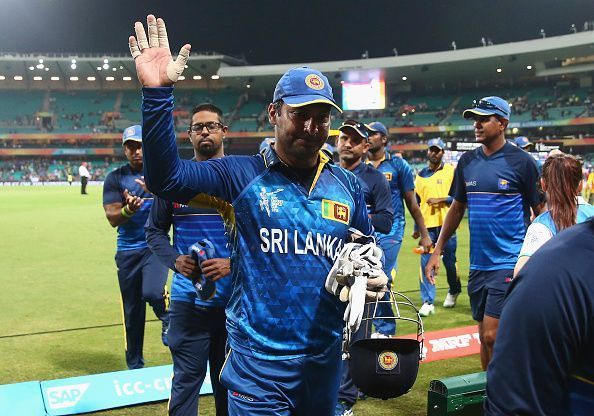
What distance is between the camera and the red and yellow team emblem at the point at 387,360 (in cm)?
247

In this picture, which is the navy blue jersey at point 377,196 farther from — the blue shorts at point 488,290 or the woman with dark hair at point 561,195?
the woman with dark hair at point 561,195

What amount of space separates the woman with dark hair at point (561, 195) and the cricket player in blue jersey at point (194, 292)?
190 cm

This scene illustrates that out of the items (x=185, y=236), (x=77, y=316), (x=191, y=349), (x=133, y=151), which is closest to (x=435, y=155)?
(x=133, y=151)

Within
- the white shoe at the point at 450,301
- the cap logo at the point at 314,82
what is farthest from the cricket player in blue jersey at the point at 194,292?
the white shoe at the point at 450,301

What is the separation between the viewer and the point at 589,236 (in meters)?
1.33

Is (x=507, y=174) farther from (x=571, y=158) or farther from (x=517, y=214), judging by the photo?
(x=571, y=158)

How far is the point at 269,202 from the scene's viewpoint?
8.41 ft

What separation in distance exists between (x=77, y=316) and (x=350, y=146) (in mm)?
4862

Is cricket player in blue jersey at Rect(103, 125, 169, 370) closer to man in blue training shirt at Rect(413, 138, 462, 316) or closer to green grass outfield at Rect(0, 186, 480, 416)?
green grass outfield at Rect(0, 186, 480, 416)

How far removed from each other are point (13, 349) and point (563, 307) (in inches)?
261

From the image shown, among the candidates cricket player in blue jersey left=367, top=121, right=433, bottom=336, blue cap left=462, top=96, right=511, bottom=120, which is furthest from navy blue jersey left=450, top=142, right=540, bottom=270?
cricket player in blue jersey left=367, top=121, right=433, bottom=336

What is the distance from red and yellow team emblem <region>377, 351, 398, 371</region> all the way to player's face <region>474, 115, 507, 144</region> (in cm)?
317

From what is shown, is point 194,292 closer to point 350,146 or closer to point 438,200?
point 350,146

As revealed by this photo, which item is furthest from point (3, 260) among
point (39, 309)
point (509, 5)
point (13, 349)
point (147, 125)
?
point (509, 5)
